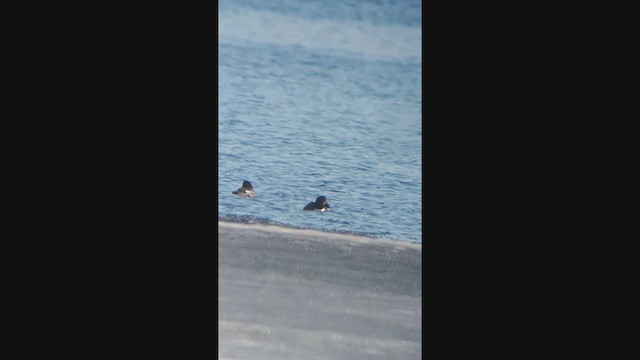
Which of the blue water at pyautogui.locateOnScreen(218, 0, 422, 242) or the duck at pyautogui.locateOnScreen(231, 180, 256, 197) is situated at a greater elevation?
the blue water at pyautogui.locateOnScreen(218, 0, 422, 242)

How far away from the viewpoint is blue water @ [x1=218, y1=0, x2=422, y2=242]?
310 centimetres

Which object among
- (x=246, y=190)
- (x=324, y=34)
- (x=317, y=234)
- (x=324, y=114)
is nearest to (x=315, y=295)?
(x=317, y=234)

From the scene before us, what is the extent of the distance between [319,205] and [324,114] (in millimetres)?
295

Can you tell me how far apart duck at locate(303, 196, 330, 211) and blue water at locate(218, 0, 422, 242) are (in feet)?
0.05

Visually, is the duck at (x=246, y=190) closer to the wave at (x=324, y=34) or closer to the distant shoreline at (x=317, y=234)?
the distant shoreline at (x=317, y=234)

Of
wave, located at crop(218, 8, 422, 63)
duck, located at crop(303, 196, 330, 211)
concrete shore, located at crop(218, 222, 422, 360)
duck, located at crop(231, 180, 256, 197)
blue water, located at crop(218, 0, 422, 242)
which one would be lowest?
concrete shore, located at crop(218, 222, 422, 360)

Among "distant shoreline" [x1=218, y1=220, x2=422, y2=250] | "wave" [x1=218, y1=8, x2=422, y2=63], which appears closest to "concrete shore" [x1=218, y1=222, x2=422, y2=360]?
"distant shoreline" [x1=218, y1=220, x2=422, y2=250]

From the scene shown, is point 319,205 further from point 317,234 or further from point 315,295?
point 315,295

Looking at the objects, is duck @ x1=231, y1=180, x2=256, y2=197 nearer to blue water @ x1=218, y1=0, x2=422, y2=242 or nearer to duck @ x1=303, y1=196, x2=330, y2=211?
blue water @ x1=218, y1=0, x2=422, y2=242
